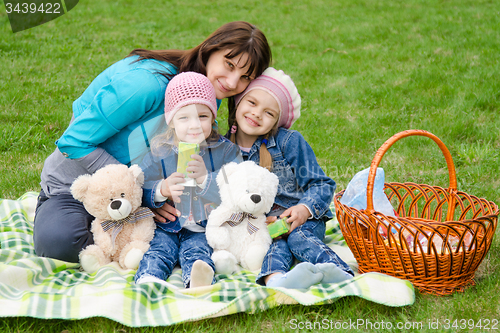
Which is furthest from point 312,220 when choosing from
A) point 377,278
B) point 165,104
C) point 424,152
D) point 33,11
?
point 33,11

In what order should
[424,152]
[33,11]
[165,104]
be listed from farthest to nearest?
[33,11], [424,152], [165,104]

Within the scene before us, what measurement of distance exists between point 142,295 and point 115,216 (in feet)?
1.62

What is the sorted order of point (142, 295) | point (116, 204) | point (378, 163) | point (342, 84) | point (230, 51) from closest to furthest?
point (142, 295)
point (378, 163)
point (116, 204)
point (230, 51)
point (342, 84)

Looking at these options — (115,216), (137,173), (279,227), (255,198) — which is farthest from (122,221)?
(279,227)

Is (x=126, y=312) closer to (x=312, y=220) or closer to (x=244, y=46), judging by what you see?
(x=312, y=220)

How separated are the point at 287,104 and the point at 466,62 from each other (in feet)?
12.7

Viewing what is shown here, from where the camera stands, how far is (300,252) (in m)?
2.22

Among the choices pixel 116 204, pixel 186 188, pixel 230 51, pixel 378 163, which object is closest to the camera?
pixel 378 163

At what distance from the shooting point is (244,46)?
2.34 meters

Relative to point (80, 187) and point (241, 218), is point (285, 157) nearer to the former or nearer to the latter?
point (241, 218)

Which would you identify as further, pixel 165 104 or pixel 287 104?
pixel 287 104

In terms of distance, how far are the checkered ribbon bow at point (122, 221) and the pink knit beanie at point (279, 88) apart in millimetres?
800

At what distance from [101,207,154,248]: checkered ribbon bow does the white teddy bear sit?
0.33m

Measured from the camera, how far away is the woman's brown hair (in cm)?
234
